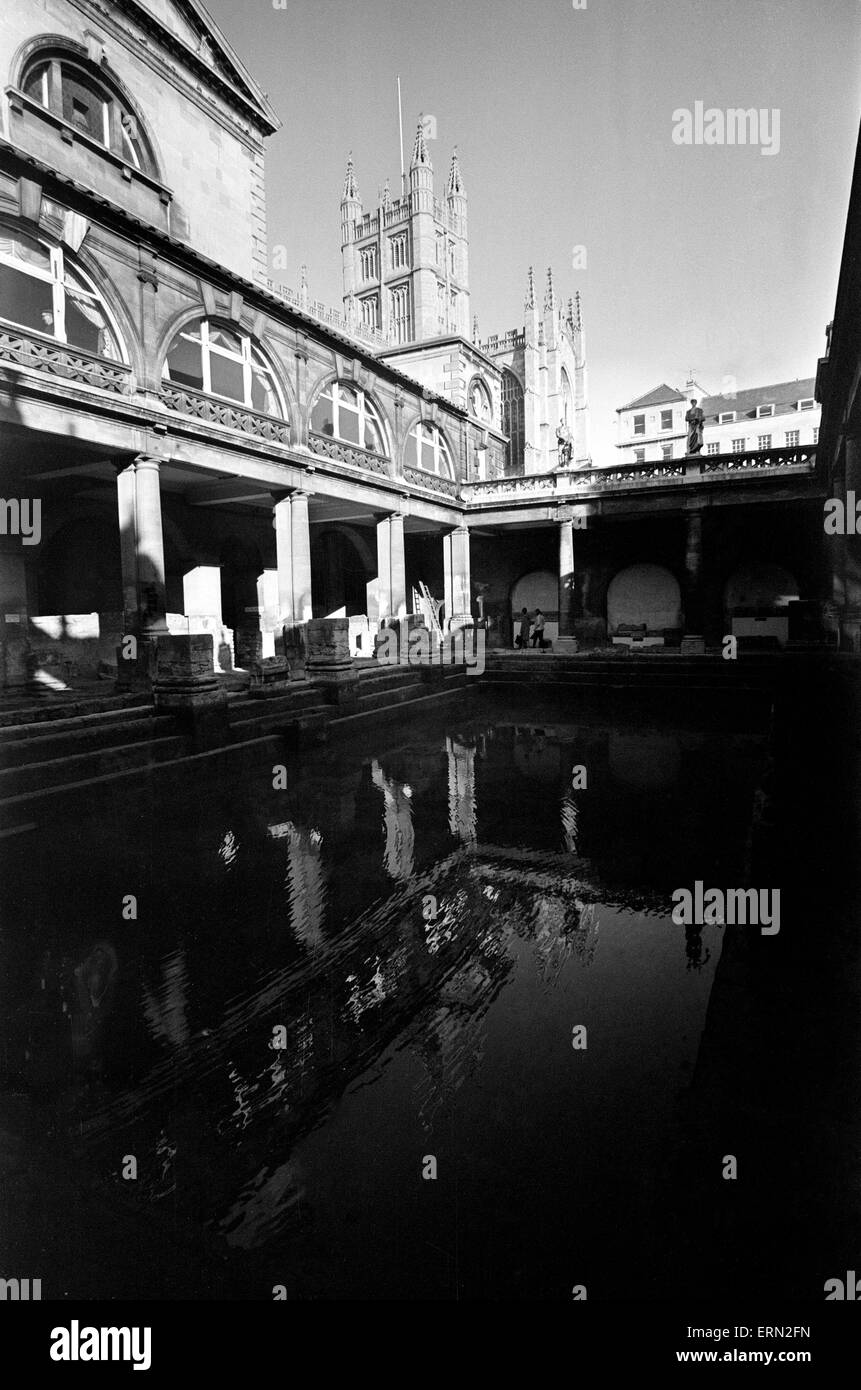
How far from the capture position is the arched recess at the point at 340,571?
78.4ft

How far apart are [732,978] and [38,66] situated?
18.9 m

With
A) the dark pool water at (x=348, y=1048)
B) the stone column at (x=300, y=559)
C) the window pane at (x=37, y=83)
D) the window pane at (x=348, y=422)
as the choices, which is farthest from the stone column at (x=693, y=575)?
the window pane at (x=37, y=83)

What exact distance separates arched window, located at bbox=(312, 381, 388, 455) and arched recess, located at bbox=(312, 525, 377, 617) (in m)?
4.21

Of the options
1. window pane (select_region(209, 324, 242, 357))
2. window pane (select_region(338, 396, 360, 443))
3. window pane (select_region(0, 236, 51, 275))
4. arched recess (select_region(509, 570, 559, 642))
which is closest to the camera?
window pane (select_region(0, 236, 51, 275))

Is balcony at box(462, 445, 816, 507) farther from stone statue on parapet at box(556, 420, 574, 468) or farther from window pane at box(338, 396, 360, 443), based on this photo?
window pane at box(338, 396, 360, 443)

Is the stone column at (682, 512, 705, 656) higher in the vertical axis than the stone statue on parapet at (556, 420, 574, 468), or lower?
lower

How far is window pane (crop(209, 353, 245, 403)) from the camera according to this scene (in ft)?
49.6

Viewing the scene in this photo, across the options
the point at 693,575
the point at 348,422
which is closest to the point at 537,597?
the point at 693,575

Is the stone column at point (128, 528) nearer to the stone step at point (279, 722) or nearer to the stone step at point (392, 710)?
the stone step at point (279, 722)

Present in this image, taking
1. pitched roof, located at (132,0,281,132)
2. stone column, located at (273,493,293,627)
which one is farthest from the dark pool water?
pitched roof, located at (132,0,281,132)

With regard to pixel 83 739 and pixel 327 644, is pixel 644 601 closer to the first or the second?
pixel 327 644

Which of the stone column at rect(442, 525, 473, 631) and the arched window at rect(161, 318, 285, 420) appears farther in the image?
the stone column at rect(442, 525, 473, 631)

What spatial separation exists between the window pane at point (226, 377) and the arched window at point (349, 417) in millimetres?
2303

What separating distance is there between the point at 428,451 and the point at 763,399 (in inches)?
1583
